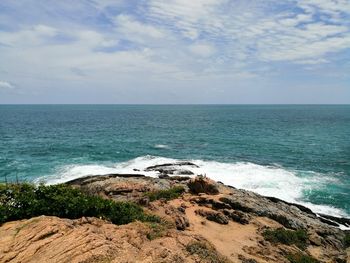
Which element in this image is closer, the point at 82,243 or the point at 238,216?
the point at 82,243

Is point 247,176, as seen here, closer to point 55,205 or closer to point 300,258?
point 300,258

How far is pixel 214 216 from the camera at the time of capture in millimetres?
25641

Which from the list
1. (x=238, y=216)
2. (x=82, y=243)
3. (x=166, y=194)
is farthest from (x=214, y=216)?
(x=82, y=243)

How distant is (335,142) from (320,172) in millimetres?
33950

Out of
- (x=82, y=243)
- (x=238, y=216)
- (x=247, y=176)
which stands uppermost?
(x=82, y=243)

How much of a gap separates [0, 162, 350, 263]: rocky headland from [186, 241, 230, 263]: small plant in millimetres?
55

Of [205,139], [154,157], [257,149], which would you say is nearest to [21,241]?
[154,157]

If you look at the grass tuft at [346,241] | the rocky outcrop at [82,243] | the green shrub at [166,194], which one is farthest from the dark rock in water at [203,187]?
the rocky outcrop at [82,243]

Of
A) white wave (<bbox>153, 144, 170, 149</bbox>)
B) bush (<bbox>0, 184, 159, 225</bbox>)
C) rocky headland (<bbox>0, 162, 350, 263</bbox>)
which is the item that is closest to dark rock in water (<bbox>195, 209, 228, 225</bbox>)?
rocky headland (<bbox>0, 162, 350, 263</bbox>)

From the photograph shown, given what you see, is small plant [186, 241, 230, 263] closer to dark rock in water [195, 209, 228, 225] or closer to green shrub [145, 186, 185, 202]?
dark rock in water [195, 209, 228, 225]

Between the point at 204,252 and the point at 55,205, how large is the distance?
8.87m

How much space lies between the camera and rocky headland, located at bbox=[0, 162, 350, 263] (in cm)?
1376

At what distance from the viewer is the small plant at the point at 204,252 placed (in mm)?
15133

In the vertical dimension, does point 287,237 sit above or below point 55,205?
A: below
